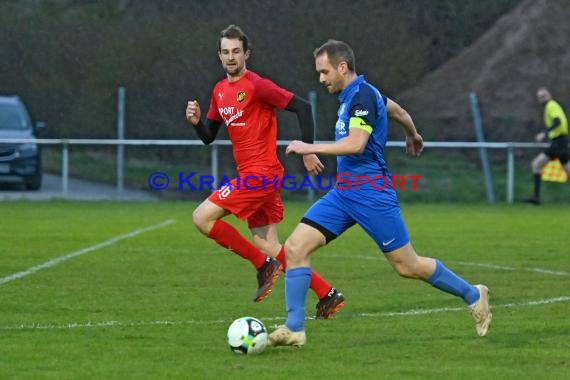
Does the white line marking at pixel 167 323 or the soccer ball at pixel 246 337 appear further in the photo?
the white line marking at pixel 167 323

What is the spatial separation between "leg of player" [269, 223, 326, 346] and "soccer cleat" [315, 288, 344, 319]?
111cm

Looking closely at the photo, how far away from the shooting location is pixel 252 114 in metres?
10.2

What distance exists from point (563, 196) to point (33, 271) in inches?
608

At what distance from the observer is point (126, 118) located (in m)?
26.6

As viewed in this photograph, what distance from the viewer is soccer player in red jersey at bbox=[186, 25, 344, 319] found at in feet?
32.9

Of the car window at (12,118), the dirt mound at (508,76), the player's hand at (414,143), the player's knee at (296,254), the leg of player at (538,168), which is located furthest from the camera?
the dirt mound at (508,76)

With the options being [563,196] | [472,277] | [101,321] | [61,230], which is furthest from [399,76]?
[101,321]

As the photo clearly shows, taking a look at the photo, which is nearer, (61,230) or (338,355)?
(338,355)

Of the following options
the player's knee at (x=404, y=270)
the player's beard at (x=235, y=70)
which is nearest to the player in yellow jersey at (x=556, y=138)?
the player's beard at (x=235, y=70)

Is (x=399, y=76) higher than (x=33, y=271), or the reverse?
(x=399, y=76)

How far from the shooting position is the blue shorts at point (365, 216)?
8156mm

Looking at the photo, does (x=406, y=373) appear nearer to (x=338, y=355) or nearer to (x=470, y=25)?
(x=338, y=355)

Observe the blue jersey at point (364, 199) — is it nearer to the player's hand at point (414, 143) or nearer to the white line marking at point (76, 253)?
the player's hand at point (414, 143)

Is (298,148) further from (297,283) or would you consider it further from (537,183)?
(537,183)
